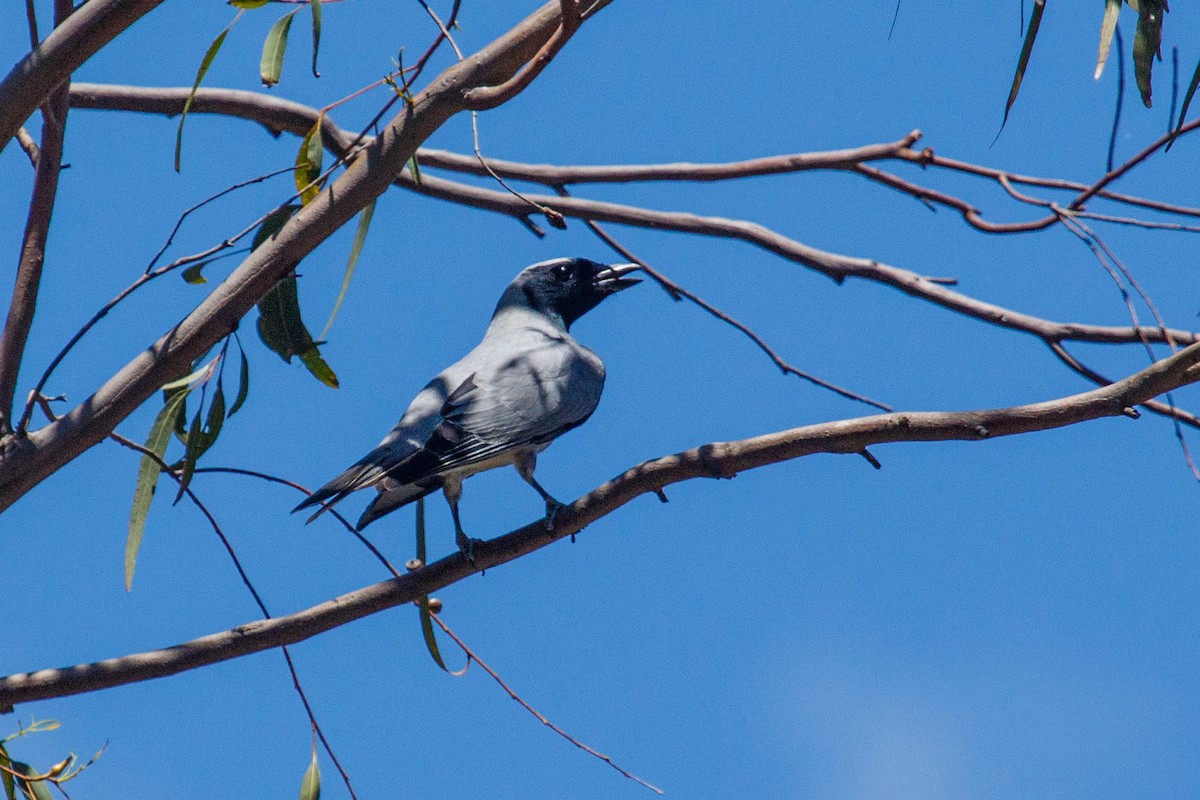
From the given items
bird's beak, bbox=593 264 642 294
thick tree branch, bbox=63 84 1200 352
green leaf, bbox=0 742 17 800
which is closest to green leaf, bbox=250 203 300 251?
thick tree branch, bbox=63 84 1200 352

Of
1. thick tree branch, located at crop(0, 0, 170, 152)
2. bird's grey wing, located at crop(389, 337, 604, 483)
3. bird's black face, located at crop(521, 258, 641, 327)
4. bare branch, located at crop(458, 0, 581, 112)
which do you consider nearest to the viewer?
thick tree branch, located at crop(0, 0, 170, 152)

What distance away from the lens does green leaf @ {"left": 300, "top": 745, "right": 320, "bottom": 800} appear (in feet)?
10.6

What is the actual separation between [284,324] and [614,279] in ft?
7.72

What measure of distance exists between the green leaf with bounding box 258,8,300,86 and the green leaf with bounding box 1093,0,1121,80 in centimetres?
182

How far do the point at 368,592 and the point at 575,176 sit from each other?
1.69 m

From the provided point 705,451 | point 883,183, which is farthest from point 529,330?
point 705,451

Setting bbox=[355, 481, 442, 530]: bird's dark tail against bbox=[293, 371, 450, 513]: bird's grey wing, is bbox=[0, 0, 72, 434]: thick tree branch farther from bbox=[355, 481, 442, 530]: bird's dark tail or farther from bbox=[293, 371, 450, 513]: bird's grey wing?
bbox=[355, 481, 442, 530]: bird's dark tail

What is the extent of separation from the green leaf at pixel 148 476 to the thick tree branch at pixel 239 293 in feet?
1.60

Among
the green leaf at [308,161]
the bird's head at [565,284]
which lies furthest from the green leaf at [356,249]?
the bird's head at [565,284]

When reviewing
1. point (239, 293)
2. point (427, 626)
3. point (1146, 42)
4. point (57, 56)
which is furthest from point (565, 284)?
point (57, 56)

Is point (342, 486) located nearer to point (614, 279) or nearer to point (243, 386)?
point (243, 386)

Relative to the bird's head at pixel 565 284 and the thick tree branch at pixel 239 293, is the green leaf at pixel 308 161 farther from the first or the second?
the bird's head at pixel 565 284

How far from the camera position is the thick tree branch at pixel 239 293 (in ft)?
8.13

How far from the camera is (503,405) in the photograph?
4.09 metres
